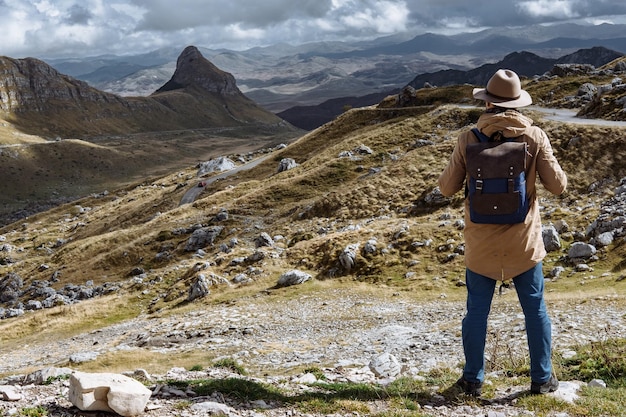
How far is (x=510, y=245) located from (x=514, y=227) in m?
0.30

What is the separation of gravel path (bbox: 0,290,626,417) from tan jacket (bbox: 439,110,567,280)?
7.92 ft

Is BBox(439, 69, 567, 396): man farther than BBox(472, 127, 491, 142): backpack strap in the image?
No

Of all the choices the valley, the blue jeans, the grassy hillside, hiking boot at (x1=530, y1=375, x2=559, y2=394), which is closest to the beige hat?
the blue jeans

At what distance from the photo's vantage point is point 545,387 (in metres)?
9.23

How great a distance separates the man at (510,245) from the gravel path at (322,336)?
994mm

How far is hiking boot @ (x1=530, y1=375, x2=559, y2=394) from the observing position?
30.2ft

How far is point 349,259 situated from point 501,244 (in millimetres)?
24744

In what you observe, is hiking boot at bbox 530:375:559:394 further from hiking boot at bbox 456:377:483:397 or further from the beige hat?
the beige hat

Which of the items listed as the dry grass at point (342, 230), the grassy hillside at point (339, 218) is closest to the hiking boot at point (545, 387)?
the dry grass at point (342, 230)

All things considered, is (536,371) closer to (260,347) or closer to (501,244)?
(501,244)

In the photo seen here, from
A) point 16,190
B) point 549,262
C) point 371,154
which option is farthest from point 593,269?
point 16,190

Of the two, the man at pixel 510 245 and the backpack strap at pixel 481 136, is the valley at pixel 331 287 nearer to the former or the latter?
the man at pixel 510 245

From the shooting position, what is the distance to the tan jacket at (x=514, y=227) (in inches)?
347

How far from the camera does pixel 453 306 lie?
76.6 feet
